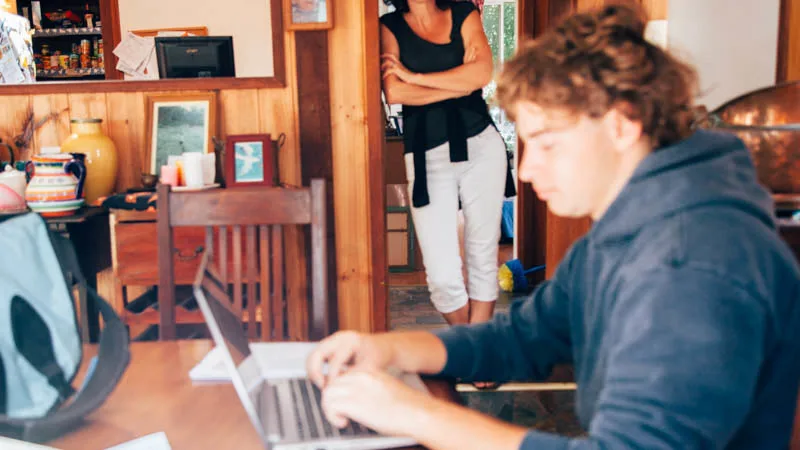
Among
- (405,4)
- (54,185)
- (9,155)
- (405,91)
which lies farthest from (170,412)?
(9,155)

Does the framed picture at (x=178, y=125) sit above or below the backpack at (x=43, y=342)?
above

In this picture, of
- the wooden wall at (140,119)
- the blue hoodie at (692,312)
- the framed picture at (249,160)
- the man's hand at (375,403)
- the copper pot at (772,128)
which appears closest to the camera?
the blue hoodie at (692,312)

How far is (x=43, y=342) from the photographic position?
3.19 ft

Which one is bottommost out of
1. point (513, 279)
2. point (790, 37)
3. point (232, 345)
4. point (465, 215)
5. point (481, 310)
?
point (513, 279)

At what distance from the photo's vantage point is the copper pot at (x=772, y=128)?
1.78 meters

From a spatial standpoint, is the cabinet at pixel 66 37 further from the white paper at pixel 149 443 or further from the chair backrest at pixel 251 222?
the white paper at pixel 149 443

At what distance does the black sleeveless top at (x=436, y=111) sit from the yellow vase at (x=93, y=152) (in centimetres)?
114

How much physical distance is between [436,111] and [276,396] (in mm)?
1773

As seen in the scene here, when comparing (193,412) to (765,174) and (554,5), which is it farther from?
(554,5)

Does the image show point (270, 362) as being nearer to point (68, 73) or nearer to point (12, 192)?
point (12, 192)

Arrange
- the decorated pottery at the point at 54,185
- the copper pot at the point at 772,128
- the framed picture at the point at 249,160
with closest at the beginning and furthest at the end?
the copper pot at the point at 772,128
the decorated pottery at the point at 54,185
the framed picture at the point at 249,160

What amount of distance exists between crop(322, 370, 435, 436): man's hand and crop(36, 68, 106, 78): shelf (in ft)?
17.0

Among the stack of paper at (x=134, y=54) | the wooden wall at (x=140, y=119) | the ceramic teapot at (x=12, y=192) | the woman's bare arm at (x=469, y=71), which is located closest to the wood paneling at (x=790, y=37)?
the woman's bare arm at (x=469, y=71)

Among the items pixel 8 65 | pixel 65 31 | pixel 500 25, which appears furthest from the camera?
pixel 500 25
